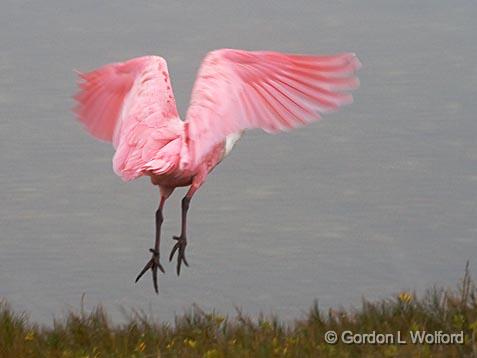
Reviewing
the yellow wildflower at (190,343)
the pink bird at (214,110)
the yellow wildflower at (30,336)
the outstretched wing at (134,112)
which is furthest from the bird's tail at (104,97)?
the yellow wildflower at (190,343)

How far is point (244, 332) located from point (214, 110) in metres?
1.14

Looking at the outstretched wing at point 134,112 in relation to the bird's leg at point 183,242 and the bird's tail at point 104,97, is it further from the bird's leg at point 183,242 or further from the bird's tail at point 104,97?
→ the bird's leg at point 183,242

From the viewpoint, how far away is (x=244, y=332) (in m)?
5.00

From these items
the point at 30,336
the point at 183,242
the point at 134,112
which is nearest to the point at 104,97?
the point at 134,112

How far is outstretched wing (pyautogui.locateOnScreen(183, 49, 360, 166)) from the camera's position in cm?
563

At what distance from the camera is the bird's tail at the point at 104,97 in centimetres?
655

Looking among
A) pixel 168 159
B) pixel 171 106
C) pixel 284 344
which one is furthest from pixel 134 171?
pixel 284 344

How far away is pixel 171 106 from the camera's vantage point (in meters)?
5.98

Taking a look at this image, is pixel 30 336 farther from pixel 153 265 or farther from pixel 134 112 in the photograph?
pixel 134 112

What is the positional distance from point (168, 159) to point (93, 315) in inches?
29.3

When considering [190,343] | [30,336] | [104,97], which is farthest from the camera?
[104,97]

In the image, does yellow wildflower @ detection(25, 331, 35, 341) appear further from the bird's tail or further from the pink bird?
the bird's tail

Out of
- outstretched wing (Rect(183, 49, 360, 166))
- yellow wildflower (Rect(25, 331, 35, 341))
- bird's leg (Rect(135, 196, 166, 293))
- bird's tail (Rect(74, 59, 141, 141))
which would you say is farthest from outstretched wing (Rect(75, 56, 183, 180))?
yellow wildflower (Rect(25, 331, 35, 341))

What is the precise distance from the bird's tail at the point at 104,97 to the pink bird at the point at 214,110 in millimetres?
325
